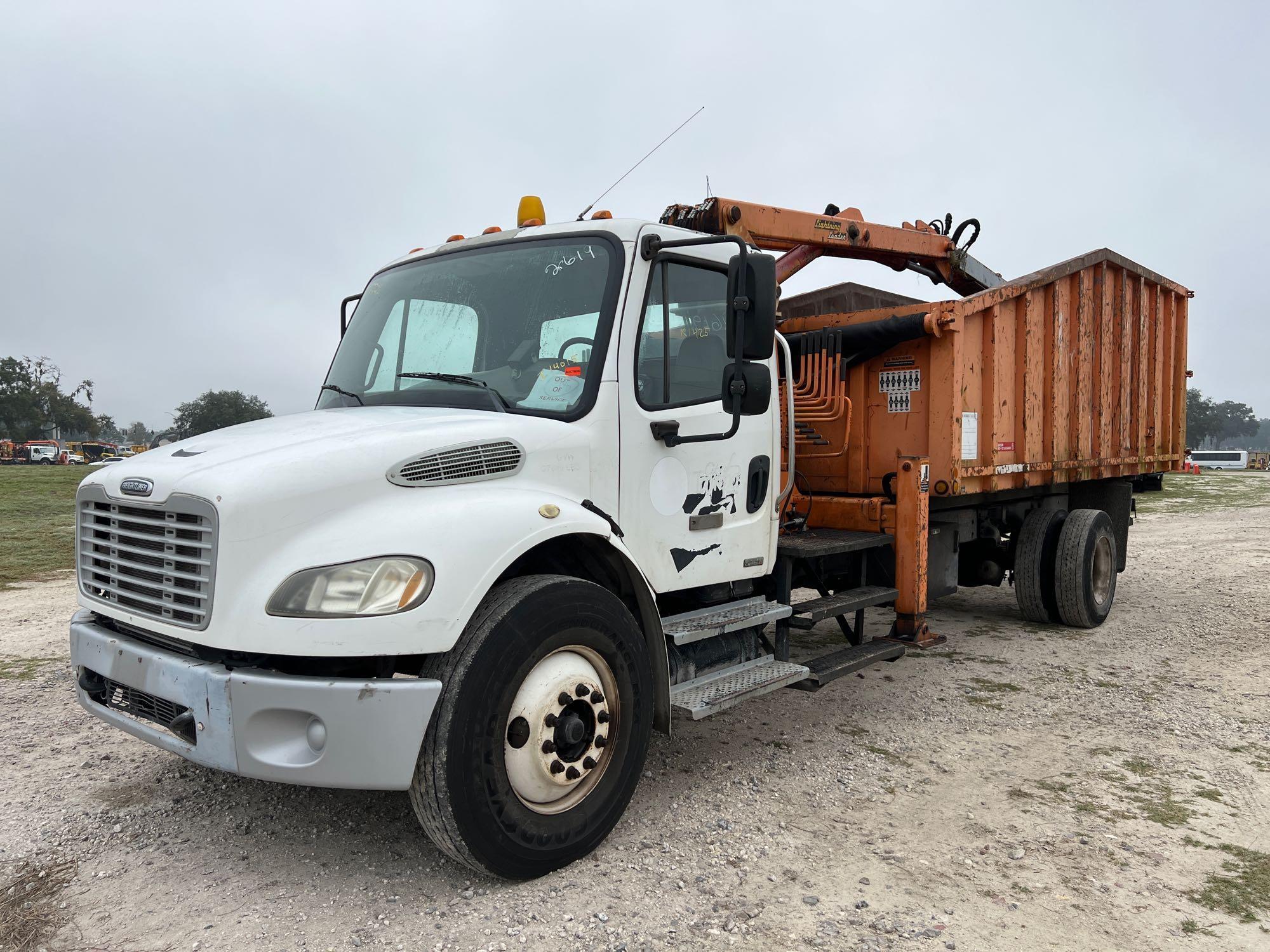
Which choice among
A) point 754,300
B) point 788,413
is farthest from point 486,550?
point 788,413

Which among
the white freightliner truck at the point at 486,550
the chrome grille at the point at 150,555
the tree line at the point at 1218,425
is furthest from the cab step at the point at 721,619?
the tree line at the point at 1218,425

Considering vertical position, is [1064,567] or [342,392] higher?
[342,392]

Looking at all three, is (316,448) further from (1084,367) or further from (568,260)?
(1084,367)

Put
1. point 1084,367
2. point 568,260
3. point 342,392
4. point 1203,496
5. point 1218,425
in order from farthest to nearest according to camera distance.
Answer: point 1218,425
point 1203,496
point 1084,367
point 342,392
point 568,260

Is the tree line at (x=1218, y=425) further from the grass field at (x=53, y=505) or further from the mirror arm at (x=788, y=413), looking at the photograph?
the mirror arm at (x=788, y=413)

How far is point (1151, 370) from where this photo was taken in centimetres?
897

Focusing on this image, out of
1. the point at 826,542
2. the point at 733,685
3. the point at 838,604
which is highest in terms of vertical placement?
the point at 826,542

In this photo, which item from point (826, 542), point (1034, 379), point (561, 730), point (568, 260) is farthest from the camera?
point (1034, 379)

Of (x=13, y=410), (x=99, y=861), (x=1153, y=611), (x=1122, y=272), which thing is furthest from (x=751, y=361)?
(x=13, y=410)

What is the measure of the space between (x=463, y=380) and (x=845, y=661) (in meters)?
2.77

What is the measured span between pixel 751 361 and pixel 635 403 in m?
0.70

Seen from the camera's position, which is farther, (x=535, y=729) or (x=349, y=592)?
(x=535, y=729)

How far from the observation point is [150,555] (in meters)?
3.19

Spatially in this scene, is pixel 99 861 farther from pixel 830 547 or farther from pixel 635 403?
pixel 830 547
